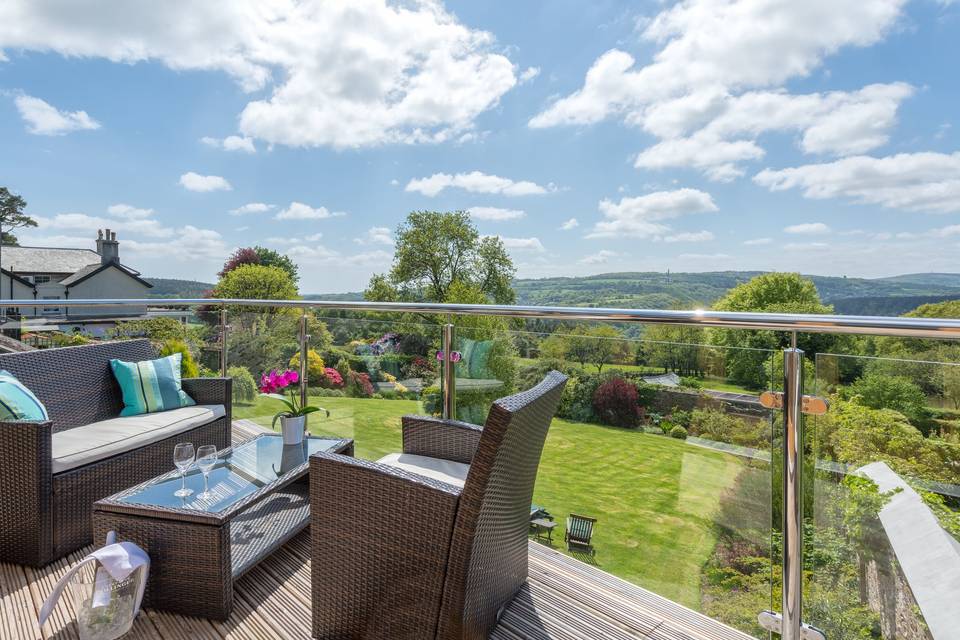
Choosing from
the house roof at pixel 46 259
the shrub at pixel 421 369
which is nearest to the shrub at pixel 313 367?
the shrub at pixel 421 369

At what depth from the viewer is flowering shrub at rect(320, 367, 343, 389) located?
3.84 meters

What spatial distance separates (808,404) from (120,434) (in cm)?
316

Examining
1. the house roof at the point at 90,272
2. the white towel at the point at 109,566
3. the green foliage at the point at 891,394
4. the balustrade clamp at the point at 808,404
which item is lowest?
the white towel at the point at 109,566

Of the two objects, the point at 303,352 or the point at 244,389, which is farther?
Result: the point at 244,389

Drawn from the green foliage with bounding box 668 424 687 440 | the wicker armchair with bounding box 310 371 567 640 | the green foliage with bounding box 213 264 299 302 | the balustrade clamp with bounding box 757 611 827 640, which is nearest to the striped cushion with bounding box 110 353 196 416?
the wicker armchair with bounding box 310 371 567 640

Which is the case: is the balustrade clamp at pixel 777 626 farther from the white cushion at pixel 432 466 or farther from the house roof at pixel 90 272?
the house roof at pixel 90 272

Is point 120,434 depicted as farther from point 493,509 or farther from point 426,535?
point 493,509

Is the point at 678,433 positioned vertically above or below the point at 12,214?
below

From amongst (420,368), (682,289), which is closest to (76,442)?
(420,368)

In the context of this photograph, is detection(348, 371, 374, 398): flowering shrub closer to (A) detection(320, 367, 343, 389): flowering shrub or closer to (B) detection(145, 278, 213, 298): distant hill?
(A) detection(320, 367, 343, 389): flowering shrub

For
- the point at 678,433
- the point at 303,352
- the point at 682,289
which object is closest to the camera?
the point at 678,433

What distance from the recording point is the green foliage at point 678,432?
2.17 metres

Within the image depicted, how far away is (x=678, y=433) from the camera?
2186 millimetres

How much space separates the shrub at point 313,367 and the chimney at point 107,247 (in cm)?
3026
